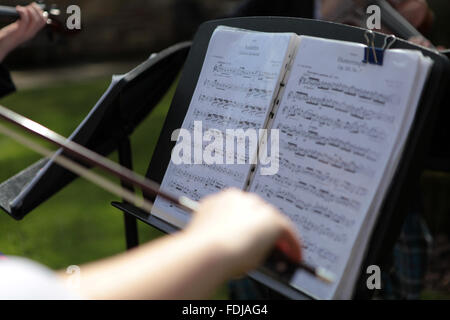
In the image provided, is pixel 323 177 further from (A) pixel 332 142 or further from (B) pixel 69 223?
(B) pixel 69 223

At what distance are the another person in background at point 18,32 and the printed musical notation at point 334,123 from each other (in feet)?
3.20

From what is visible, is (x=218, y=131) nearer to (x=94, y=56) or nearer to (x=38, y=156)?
(x=38, y=156)

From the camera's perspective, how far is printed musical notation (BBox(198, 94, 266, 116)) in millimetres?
1134

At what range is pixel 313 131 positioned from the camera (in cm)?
103

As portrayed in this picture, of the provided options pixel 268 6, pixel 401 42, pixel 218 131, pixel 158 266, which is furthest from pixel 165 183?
pixel 268 6

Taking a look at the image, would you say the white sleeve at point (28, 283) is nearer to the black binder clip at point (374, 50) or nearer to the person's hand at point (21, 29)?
the black binder clip at point (374, 50)

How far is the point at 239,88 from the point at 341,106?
0.27 meters

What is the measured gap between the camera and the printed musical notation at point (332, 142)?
95 cm

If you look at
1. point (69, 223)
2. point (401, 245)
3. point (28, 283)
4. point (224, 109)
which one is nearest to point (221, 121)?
point (224, 109)

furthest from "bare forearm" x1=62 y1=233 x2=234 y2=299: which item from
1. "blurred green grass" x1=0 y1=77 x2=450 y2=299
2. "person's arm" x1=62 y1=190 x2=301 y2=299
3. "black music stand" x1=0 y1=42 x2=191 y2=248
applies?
"blurred green grass" x1=0 y1=77 x2=450 y2=299

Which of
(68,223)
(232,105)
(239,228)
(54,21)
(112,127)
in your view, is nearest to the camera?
(239,228)

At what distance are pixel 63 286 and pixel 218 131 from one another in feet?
2.37

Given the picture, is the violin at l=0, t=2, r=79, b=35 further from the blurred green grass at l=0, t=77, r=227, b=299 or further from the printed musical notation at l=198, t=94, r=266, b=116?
the blurred green grass at l=0, t=77, r=227, b=299

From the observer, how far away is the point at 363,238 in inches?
37.1
